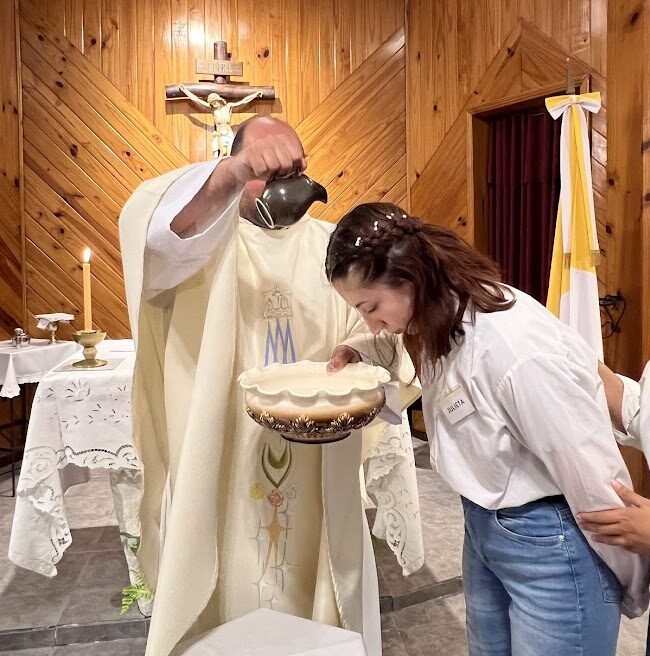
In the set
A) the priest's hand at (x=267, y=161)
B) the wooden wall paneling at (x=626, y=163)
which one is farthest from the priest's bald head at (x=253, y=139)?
the wooden wall paneling at (x=626, y=163)

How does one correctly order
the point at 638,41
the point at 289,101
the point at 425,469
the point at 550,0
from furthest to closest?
the point at 289,101 → the point at 425,469 → the point at 550,0 → the point at 638,41

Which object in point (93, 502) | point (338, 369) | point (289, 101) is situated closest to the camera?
point (338, 369)

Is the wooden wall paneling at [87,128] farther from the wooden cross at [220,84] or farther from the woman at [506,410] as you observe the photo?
the woman at [506,410]

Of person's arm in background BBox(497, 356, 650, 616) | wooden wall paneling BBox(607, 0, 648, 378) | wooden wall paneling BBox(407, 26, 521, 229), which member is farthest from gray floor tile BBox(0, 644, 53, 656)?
wooden wall paneling BBox(407, 26, 521, 229)

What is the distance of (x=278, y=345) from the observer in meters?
1.68

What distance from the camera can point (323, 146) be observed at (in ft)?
17.2

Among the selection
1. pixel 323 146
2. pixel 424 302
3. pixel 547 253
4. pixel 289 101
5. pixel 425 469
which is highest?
pixel 289 101

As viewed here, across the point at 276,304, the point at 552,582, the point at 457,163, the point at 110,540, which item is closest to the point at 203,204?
the point at 276,304

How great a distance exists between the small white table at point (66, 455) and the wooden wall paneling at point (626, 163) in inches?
95.7

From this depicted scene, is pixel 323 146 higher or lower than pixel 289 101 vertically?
lower

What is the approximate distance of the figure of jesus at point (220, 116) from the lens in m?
4.76

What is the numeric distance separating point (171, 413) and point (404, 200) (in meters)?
4.04

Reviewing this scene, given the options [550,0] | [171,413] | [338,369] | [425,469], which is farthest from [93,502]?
[550,0]

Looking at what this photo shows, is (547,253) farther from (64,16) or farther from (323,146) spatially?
(64,16)
